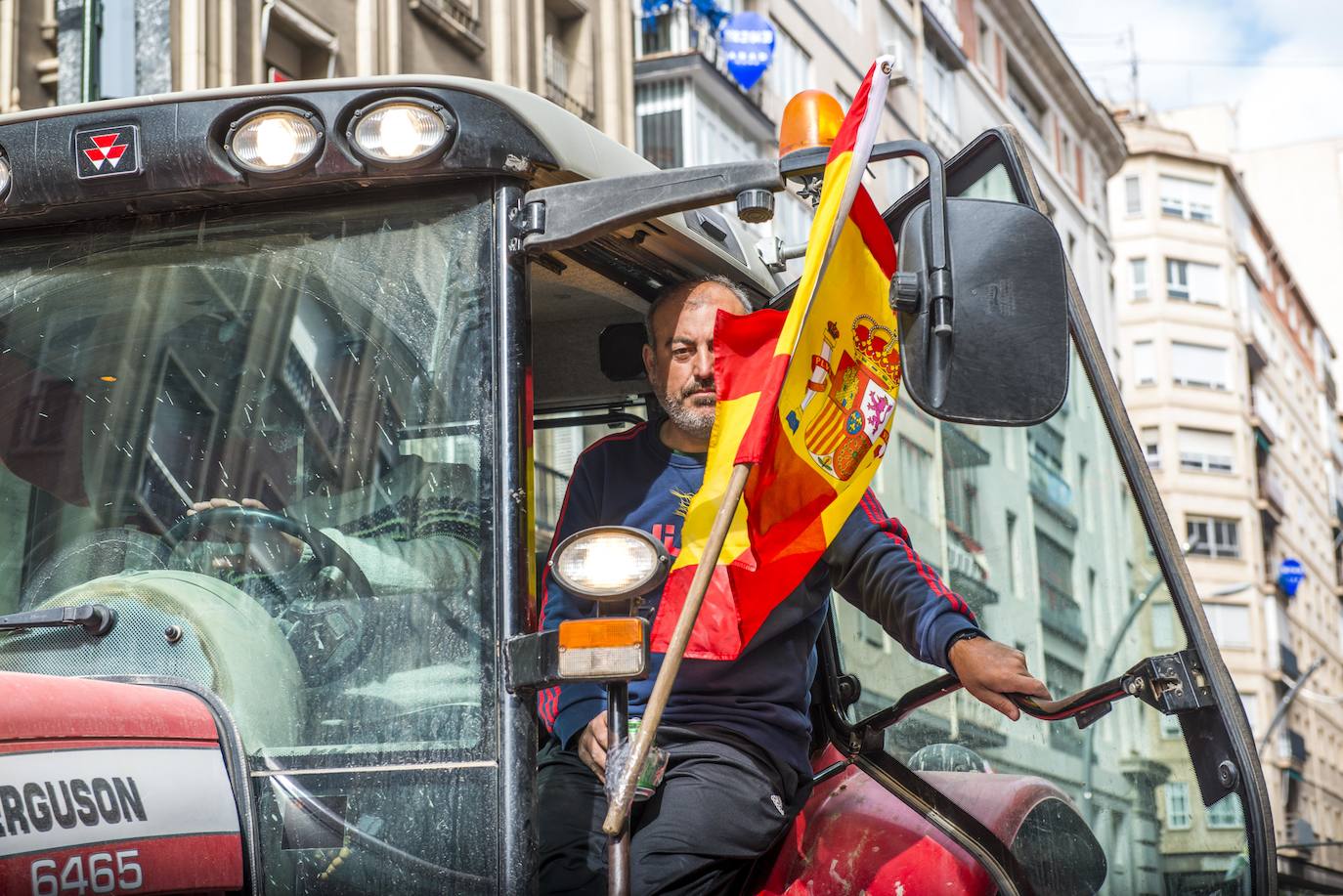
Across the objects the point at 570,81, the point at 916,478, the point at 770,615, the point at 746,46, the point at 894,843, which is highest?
the point at 746,46

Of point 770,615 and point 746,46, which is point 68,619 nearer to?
point 770,615

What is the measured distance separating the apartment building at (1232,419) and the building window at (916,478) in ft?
171

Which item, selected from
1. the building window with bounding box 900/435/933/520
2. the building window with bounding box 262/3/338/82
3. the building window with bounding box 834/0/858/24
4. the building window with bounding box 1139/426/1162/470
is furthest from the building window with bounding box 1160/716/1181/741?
the building window with bounding box 1139/426/1162/470

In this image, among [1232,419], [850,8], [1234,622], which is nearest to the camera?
[850,8]

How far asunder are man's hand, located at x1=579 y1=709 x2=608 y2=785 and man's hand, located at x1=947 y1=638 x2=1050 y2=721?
0.64 meters

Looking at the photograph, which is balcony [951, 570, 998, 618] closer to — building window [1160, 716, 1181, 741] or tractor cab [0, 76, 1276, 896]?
tractor cab [0, 76, 1276, 896]

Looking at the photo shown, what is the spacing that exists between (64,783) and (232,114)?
111 cm

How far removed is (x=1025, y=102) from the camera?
42.0m

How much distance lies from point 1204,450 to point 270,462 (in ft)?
194

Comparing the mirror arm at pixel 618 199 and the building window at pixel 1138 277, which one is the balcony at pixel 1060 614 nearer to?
the mirror arm at pixel 618 199

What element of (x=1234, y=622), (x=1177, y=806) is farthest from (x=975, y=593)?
(x=1234, y=622)

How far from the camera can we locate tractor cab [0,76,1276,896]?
8.46 feet

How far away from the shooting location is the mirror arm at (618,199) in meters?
2.78

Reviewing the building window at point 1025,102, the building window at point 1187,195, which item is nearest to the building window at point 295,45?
the building window at point 1025,102
